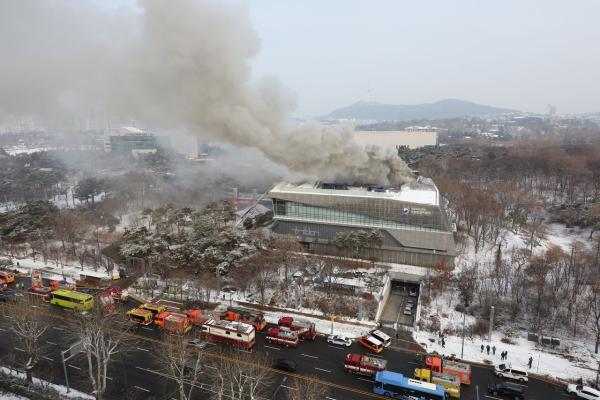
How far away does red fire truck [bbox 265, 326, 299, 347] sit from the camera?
70.6ft

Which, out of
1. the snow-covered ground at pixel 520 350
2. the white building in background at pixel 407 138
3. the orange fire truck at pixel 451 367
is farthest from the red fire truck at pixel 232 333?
the white building in background at pixel 407 138

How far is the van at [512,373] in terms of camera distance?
19.2m

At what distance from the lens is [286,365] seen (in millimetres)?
19438

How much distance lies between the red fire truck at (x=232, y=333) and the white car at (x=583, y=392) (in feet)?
52.0

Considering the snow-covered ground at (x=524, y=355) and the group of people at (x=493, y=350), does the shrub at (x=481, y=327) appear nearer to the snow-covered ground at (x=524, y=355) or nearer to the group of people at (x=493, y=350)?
the snow-covered ground at (x=524, y=355)

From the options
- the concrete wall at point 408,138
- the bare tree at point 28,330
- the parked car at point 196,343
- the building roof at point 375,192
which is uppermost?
the concrete wall at point 408,138

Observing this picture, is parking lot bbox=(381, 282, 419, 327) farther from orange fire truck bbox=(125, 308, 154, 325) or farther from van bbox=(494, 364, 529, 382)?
orange fire truck bbox=(125, 308, 154, 325)

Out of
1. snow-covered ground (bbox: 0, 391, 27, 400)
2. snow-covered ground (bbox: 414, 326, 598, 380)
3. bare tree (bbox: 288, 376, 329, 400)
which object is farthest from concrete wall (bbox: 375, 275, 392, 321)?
snow-covered ground (bbox: 0, 391, 27, 400)

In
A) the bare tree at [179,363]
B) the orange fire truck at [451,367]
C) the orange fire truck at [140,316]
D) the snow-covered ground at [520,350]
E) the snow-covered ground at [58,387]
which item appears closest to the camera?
the snow-covered ground at [58,387]

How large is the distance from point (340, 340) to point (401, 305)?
8.99 meters

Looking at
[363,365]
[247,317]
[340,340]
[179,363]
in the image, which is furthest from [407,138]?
[179,363]

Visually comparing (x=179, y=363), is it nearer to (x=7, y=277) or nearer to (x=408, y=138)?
(x=7, y=277)

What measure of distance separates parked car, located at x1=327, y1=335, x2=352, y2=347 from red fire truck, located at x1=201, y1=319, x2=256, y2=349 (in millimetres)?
4407

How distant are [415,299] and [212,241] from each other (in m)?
16.7
